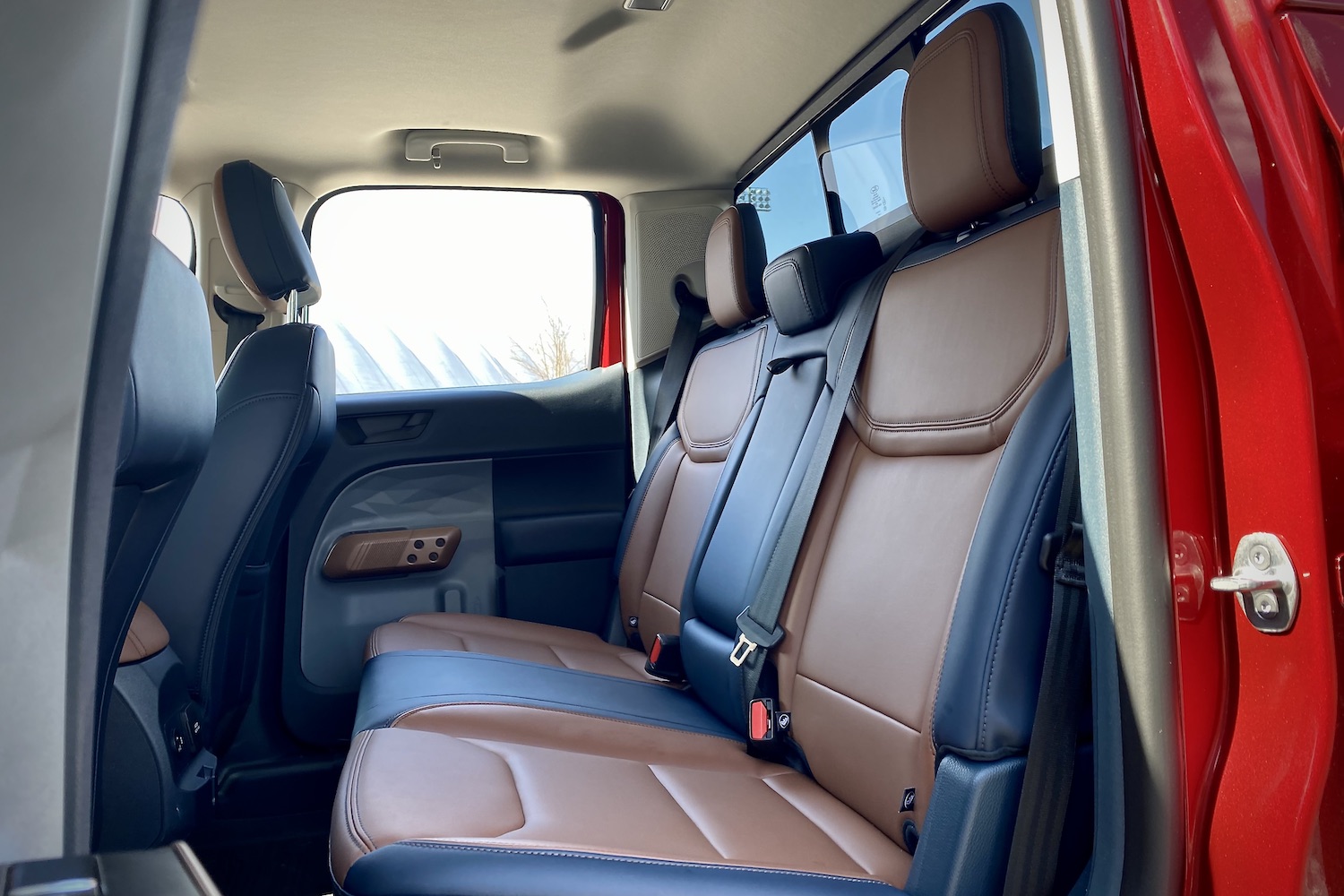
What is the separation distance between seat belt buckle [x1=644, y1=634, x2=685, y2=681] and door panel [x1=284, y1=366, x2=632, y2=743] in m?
0.61

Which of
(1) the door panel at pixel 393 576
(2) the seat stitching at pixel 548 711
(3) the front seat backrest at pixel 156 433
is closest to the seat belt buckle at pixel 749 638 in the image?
(2) the seat stitching at pixel 548 711

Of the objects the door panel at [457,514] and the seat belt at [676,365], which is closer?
the door panel at [457,514]

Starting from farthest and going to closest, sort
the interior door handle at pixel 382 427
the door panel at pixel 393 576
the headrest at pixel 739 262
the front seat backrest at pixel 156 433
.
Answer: the interior door handle at pixel 382 427 < the door panel at pixel 393 576 < the headrest at pixel 739 262 < the front seat backrest at pixel 156 433

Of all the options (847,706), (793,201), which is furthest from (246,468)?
(793,201)

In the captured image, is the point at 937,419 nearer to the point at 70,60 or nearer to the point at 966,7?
Answer: the point at 966,7

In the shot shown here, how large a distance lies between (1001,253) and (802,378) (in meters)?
0.53

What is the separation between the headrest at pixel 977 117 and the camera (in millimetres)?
1227

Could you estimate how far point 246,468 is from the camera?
1.69 m

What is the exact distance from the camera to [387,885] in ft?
2.95

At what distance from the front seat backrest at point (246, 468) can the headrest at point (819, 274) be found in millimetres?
879

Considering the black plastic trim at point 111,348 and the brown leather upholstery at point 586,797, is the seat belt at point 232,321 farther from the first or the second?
the black plastic trim at point 111,348

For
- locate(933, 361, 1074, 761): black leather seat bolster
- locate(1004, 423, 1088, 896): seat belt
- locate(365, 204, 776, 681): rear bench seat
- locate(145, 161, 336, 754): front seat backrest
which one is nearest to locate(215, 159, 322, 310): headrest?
locate(145, 161, 336, 754): front seat backrest

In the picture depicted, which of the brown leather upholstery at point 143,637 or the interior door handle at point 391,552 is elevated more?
the interior door handle at point 391,552

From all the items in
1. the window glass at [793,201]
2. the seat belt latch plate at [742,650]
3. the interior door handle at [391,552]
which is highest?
the window glass at [793,201]
